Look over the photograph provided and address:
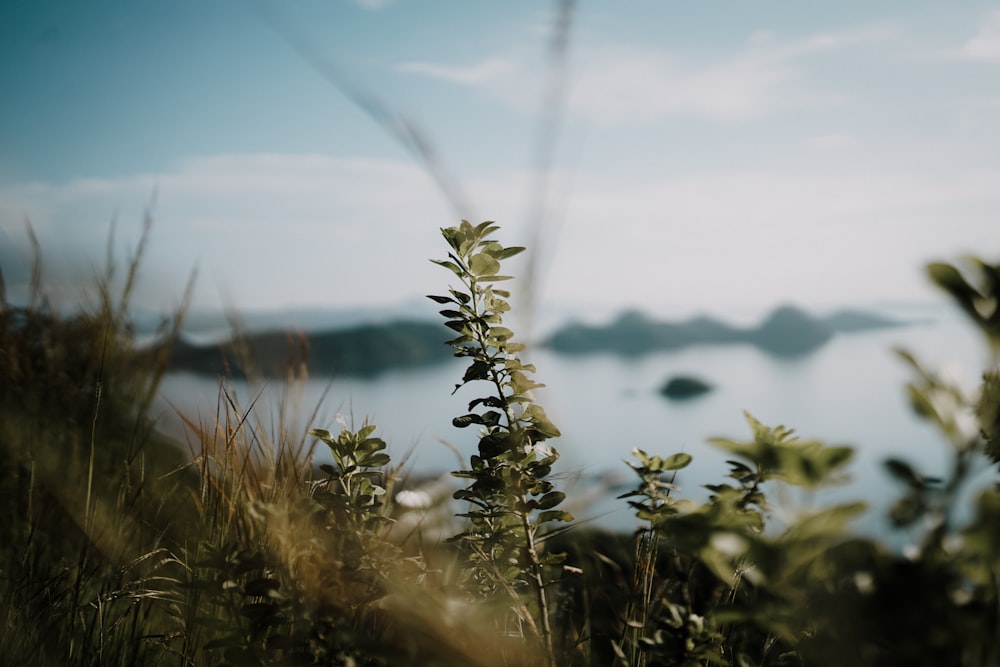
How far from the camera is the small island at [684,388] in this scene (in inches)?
399

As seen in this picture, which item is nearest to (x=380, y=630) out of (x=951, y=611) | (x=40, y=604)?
(x=40, y=604)

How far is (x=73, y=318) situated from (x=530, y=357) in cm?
292

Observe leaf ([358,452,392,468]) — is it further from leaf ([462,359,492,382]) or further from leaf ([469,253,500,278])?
leaf ([469,253,500,278])

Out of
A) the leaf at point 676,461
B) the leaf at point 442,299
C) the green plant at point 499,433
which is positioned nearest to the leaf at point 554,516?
the green plant at point 499,433

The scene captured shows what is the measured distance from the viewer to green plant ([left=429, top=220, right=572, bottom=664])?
0.99 m

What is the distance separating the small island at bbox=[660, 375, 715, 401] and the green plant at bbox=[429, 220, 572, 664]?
9393mm

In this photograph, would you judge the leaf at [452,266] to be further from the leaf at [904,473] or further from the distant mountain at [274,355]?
the leaf at [904,473]

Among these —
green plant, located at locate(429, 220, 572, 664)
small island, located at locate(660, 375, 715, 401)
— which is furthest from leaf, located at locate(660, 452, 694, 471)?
small island, located at locate(660, 375, 715, 401)

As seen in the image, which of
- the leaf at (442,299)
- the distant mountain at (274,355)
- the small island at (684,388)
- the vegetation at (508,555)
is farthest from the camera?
the small island at (684,388)

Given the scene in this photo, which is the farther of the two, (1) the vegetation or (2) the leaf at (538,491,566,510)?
(2) the leaf at (538,491,566,510)

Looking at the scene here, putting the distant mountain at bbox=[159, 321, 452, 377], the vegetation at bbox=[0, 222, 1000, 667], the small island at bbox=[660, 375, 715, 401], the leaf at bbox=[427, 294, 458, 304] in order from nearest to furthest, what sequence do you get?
the vegetation at bbox=[0, 222, 1000, 667]
the leaf at bbox=[427, 294, 458, 304]
the distant mountain at bbox=[159, 321, 452, 377]
the small island at bbox=[660, 375, 715, 401]

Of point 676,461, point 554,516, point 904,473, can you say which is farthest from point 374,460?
point 904,473

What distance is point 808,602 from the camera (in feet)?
2.13

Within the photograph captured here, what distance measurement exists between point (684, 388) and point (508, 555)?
31.3 ft
